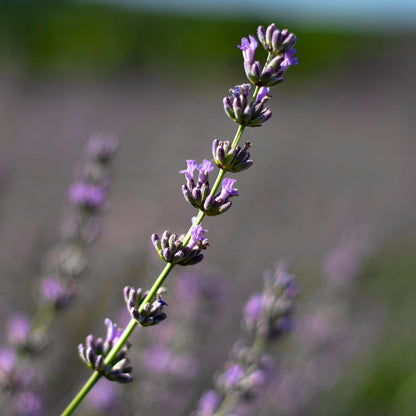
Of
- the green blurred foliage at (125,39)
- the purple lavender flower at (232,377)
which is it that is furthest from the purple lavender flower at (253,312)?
the green blurred foliage at (125,39)

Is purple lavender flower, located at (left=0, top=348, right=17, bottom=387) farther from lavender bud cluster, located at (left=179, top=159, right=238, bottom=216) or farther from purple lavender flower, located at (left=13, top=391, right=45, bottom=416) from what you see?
→ lavender bud cluster, located at (left=179, top=159, right=238, bottom=216)


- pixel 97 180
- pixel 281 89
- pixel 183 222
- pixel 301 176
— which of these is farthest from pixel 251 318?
pixel 281 89

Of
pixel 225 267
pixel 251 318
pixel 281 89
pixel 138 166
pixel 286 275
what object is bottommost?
pixel 251 318

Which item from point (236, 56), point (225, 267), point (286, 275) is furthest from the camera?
point (236, 56)

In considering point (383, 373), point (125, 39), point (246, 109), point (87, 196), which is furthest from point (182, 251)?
point (125, 39)

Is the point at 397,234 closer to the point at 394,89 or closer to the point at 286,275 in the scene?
the point at 286,275

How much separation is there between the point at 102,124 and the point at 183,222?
628 cm

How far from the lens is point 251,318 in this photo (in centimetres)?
244

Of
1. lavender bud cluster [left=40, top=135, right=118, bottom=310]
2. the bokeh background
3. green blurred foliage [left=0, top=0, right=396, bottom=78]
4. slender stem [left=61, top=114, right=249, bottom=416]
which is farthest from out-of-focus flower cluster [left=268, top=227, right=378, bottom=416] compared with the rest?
green blurred foliage [left=0, top=0, right=396, bottom=78]

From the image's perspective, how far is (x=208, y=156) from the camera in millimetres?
9992

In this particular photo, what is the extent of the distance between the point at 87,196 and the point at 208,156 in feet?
24.2

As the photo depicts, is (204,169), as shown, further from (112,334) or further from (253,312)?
(253,312)

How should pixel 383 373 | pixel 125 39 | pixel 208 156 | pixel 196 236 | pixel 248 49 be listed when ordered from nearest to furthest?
1. pixel 196 236
2. pixel 248 49
3. pixel 383 373
4. pixel 208 156
5. pixel 125 39

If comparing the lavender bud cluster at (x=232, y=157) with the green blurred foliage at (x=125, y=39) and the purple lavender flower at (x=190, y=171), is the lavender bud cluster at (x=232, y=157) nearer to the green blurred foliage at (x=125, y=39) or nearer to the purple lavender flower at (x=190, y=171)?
the purple lavender flower at (x=190, y=171)
